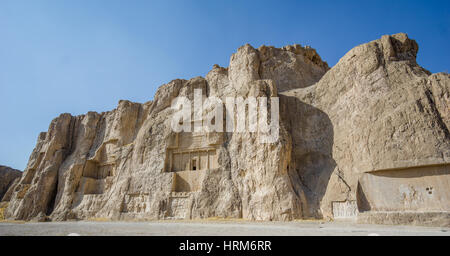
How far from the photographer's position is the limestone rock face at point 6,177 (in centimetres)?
4409

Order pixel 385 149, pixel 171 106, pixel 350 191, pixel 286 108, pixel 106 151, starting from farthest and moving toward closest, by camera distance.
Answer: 1. pixel 106 151
2. pixel 171 106
3. pixel 286 108
4. pixel 350 191
5. pixel 385 149

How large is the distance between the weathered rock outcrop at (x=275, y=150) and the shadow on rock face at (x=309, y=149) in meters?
0.08

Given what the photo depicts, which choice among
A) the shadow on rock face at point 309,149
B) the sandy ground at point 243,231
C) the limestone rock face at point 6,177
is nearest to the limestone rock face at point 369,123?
the shadow on rock face at point 309,149

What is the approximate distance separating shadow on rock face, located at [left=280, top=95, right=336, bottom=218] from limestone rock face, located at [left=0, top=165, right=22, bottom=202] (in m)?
44.8

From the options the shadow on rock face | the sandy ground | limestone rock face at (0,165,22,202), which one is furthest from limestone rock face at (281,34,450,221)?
limestone rock face at (0,165,22,202)

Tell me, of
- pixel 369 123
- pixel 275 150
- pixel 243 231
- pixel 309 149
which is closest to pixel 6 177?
pixel 275 150

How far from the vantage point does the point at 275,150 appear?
19.7 metres

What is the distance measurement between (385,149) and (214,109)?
13.9 metres

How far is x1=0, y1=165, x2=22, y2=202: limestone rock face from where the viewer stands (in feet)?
145

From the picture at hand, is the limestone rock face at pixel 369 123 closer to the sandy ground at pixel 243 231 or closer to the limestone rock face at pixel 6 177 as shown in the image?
the sandy ground at pixel 243 231

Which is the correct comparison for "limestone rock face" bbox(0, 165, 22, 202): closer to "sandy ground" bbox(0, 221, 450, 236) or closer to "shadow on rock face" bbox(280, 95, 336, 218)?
"sandy ground" bbox(0, 221, 450, 236)

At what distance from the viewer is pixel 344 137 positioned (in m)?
19.6

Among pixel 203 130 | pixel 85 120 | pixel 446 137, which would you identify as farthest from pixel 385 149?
pixel 85 120
